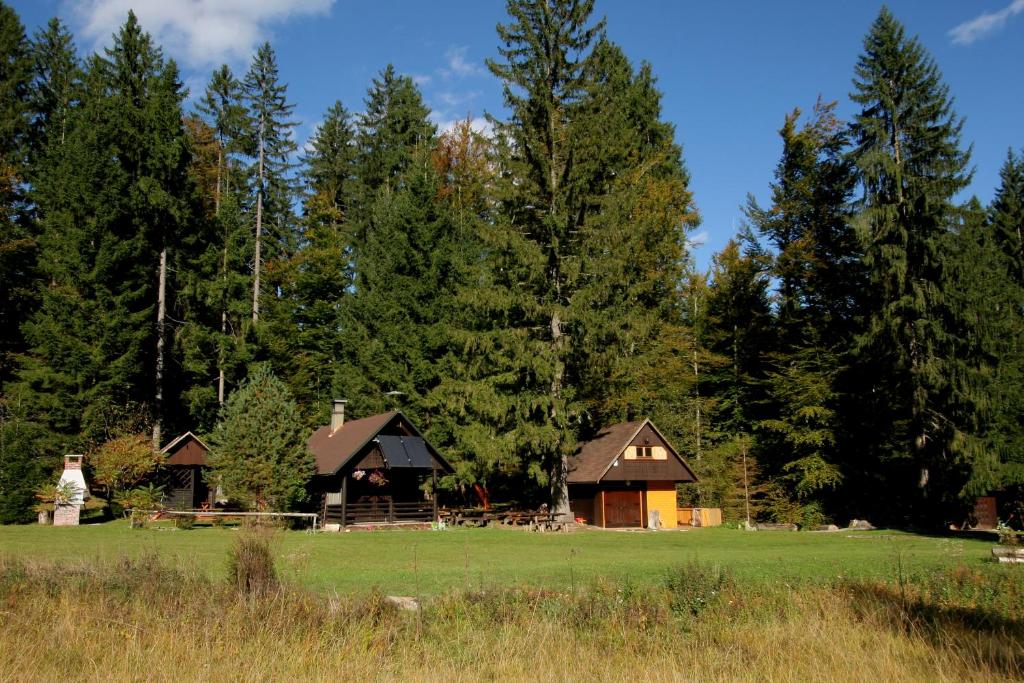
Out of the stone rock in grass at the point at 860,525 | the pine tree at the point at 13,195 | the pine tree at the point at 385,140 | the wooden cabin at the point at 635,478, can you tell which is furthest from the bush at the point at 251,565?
the pine tree at the point at 385,140

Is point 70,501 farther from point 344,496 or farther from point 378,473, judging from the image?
point 378,473

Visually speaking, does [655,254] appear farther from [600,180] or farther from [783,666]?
[783,666]

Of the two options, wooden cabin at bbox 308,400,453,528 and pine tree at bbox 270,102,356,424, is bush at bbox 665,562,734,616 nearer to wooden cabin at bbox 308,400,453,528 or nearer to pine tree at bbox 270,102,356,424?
wooden cabin at bbox 308,400,453,528

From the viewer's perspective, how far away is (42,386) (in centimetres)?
3259

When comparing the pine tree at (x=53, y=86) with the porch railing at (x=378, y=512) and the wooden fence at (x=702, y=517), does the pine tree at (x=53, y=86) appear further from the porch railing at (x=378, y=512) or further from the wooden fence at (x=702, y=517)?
the wooden fence at (x=702, y=517)

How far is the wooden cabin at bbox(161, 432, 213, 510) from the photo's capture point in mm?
35500

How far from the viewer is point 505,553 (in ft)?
67.9

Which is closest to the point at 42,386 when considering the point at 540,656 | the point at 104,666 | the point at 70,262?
the point at 70,262

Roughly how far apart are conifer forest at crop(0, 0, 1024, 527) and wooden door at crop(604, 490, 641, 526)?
12.9 ft

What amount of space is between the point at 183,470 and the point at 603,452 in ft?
67.2

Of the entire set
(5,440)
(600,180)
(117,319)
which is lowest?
(5,440)

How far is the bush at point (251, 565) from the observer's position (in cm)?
967

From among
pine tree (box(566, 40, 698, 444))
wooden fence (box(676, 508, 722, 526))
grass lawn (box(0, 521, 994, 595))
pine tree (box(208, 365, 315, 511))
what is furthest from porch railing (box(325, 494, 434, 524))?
wooden fence (box(676, 508, 722, 526))

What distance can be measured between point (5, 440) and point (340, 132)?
36.4 metres
